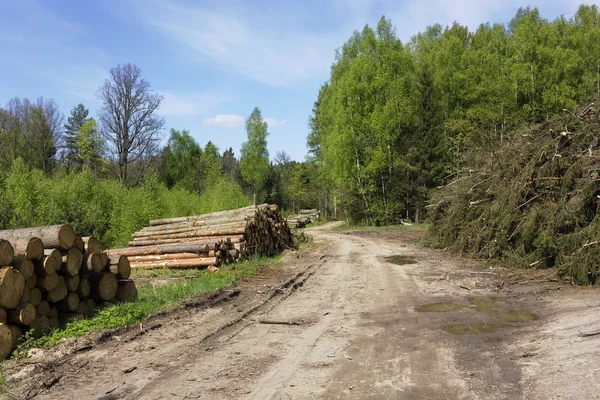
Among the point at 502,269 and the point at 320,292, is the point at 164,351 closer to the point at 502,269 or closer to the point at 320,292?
the point at 320,292

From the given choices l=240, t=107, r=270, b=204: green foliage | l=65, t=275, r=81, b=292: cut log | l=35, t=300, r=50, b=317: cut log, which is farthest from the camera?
l=240, t=107, r=270, b=204: green foliage

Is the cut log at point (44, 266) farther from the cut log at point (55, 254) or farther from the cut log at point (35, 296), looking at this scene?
the cut log at point (35, 296)

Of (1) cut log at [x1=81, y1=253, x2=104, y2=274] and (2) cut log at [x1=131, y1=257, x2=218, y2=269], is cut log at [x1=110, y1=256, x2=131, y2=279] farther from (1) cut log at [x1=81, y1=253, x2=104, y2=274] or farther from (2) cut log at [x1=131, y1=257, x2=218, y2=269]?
(2) cut log at [x1=131, y1=257, x2=218, y2=269]

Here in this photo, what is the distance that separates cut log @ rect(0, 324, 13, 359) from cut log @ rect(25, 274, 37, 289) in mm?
816

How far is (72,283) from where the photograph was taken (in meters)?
7.16

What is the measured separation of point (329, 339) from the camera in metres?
6.10

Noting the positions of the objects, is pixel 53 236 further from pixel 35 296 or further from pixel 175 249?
pixel 175 249

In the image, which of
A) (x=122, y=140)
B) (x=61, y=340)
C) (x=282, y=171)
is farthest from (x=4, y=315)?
(x=282, y=171)

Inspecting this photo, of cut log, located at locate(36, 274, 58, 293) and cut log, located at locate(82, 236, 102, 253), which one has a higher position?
cut log, located at locate(82, 236, 102, 253)

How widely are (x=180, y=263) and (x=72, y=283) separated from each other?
6.16 meters

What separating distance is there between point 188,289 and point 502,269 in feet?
25.7

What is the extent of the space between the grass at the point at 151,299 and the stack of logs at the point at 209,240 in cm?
53

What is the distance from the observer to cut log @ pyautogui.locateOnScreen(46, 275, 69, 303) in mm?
6730

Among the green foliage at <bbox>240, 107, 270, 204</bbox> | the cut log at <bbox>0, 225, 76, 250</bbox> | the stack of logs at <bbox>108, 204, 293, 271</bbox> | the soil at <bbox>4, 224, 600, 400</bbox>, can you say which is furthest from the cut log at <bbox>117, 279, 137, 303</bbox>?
the green foliage at <bbox>240, 107, 270, 204</bbox>
